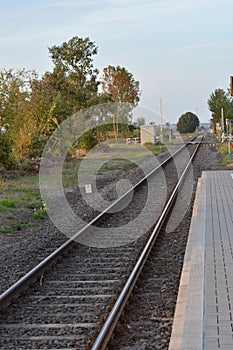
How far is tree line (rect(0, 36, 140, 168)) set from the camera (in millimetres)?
31469

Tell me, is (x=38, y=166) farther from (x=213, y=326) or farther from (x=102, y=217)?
(x=213, y=326)

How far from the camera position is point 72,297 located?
9109mm

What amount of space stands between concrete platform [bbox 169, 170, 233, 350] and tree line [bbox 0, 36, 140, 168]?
17141 millimetres

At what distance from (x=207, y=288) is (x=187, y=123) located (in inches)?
7054

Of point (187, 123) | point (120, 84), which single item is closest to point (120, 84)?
point (120, 84)

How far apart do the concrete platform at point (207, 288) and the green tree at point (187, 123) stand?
169992 mm

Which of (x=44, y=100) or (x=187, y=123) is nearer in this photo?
(x=44, y=100)

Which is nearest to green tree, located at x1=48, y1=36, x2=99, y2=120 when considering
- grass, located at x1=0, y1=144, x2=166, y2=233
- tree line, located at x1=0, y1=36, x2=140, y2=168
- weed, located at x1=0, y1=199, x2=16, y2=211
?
tree line, located at x1=0, y1=36, x2=140, y2=168

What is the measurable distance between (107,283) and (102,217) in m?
6.91

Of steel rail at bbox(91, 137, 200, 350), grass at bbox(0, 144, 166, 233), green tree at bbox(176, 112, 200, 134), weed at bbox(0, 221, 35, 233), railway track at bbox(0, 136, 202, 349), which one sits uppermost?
green tree at bbox(176, 112, 200, 134)

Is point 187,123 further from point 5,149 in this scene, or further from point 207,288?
point 207,288

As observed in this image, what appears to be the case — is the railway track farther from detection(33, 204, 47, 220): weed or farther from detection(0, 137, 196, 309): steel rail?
detection(33, 204, 47, 220): weed

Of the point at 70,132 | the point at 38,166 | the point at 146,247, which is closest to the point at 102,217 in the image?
the point at 146,247

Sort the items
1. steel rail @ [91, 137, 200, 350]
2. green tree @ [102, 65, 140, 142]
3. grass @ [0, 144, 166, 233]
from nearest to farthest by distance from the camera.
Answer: steel rail @ [91, 137, 200, 350] < grass @ [0, 144, 166, 233] < green tree @ [102, 65, 140, 142]
